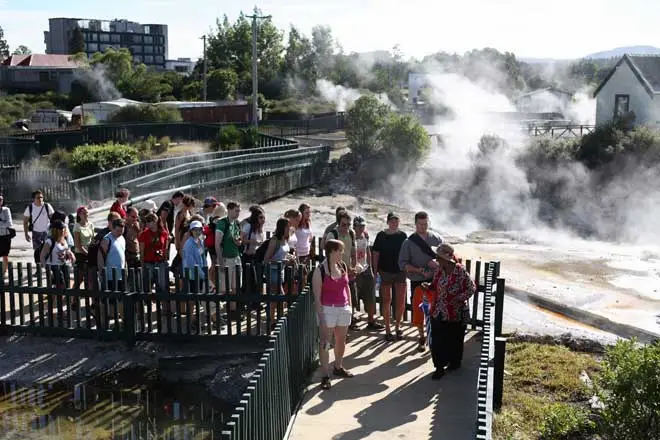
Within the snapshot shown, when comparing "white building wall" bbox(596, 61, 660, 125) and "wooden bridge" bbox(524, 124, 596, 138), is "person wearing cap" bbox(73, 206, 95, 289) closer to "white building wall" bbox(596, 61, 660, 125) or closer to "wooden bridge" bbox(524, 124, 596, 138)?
"wooden bridge" bbox(524, 124, 596, 138)

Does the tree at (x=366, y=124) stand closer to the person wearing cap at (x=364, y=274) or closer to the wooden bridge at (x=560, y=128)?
the wooden bridge at (x=560, y=128)

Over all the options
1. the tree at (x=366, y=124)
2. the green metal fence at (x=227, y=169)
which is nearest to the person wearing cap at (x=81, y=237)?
the green metal fence at (x=227, y=169)

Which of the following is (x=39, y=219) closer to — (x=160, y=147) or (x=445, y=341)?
(x=445, y=341)

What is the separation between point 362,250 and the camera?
10516mm

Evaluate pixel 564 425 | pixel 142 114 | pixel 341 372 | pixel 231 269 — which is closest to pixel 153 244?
pixel 231 269

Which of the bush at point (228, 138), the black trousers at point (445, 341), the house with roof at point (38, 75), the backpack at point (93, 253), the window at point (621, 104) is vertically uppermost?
the house with roof at point (38, 75)

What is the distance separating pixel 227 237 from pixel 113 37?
520 ft

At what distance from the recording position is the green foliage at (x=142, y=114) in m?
46.8

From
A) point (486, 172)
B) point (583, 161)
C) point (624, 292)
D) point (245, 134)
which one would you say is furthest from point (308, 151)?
point (624, 292)

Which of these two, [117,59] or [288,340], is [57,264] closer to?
[288,340]

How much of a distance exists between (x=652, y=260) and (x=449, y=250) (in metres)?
14.0

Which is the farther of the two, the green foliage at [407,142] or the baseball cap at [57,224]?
the green foliage at [407,142]

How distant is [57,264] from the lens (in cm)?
1084

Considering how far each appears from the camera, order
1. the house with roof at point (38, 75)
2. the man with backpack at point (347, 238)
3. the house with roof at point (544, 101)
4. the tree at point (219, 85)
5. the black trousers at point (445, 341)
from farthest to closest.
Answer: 1. the house with roof at point (38, 75)
2. the house with roof at point (544, 101)
3. the tree at point (219, 85)
4. the man with backpack at point (347, 238)
5. the black trousers at point (445, 341)
